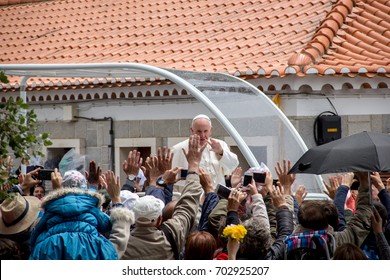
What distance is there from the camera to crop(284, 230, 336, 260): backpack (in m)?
6.76

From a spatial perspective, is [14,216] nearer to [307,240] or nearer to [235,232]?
[235,232]

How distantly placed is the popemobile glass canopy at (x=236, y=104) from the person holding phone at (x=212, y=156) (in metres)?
0.22

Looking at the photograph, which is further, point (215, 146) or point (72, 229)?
point (215, 146)

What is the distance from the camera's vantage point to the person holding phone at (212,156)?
33.9ft

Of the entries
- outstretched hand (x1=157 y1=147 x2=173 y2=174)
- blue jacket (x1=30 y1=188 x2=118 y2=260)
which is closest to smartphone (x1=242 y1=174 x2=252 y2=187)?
outstretched hand (x1=157 y1=147 x2=173 y2=174)

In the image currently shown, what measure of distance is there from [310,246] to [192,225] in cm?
104

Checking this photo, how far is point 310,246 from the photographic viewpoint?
677 centimetres

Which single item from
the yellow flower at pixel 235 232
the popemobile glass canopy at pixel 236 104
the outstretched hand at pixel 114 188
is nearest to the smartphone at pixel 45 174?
the popemobile glass canopy at pixel 236 104

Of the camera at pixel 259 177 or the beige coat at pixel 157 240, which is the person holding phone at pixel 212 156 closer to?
the camera at pixel 259 177

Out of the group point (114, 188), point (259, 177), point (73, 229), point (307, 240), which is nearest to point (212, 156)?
point (259, 177)

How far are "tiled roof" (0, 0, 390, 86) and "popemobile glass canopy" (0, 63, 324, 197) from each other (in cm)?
282

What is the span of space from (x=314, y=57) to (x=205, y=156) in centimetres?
396

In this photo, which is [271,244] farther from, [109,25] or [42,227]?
[109,25]
